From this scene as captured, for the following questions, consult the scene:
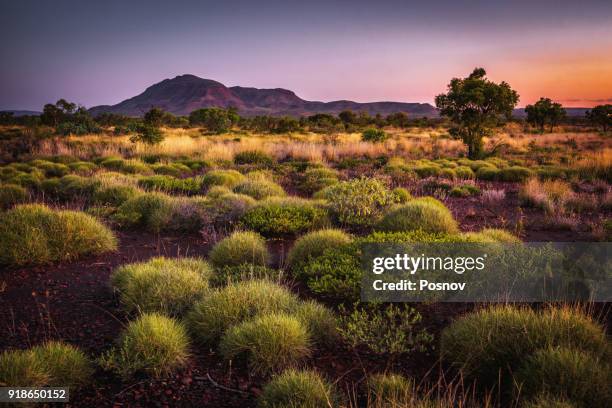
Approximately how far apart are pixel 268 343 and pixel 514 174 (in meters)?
13.3

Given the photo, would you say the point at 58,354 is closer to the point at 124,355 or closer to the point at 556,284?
the point at 124,355

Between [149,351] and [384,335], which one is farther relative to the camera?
[384,335]

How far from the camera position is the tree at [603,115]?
131 feet

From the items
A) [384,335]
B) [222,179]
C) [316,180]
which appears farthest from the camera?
[316,180]

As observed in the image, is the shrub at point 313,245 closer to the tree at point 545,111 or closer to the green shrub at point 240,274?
the green shrub at point 240,274

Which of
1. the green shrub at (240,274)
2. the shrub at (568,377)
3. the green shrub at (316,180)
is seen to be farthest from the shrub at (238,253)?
the green shrub at (316,180)

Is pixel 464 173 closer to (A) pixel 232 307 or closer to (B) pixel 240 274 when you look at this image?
(B) pixel 240 274

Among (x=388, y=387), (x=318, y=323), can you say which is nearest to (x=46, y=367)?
(x=318, y=323)

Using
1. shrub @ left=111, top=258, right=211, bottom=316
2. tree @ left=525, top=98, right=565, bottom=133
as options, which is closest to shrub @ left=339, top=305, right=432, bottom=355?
shrub @ left=111, top=258, right=211, bottom=316

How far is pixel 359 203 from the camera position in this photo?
7.79 metres

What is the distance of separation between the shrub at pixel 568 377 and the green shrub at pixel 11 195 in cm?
1085

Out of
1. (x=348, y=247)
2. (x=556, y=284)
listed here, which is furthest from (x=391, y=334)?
(x=556, y=284)

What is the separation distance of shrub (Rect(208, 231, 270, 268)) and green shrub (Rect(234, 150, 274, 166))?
11.4m

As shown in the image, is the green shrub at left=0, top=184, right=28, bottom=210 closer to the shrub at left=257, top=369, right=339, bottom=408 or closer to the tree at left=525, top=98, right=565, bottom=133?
the shrub at left=257, top=369, right=339, bottom=408
